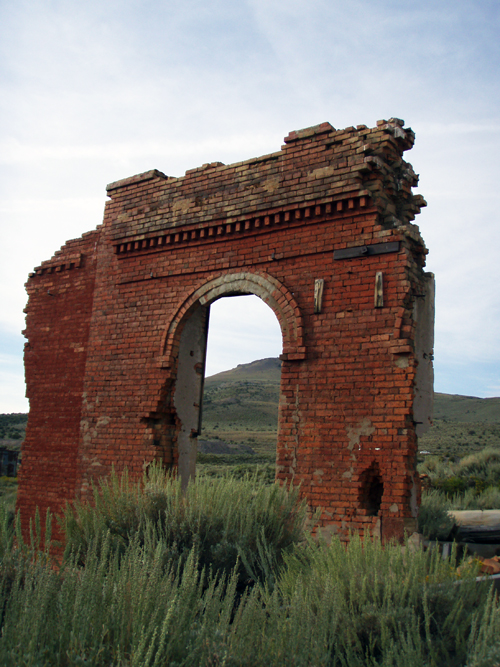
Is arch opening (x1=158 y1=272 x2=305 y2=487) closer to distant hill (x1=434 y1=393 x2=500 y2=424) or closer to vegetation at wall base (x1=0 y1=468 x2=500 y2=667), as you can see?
vegetation at wall base (x1=0 y1=468 x2=500 y2=667)

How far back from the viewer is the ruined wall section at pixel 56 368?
9.20 m

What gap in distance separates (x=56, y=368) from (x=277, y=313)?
447cm

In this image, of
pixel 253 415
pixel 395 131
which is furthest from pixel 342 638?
pixel 253 415

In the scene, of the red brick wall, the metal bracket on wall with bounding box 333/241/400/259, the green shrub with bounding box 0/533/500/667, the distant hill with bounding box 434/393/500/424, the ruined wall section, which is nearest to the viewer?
the green shrub with bounding box 0/533/500/667

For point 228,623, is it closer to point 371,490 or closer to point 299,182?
point 371,490

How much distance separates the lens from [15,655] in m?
2.31

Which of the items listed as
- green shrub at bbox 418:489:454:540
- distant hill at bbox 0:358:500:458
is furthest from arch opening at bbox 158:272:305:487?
distant hill at bbox 0:358:500:458

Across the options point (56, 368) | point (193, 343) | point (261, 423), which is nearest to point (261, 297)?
point (193, 343)

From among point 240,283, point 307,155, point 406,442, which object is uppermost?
point 307,155

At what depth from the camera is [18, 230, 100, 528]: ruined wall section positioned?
9.20 m

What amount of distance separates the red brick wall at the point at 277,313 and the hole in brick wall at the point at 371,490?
0.02 m

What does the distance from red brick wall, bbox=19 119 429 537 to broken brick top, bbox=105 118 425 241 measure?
0.9 inches

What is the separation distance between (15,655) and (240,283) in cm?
609

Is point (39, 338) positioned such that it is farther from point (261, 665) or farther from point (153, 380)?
point (261, 665)
